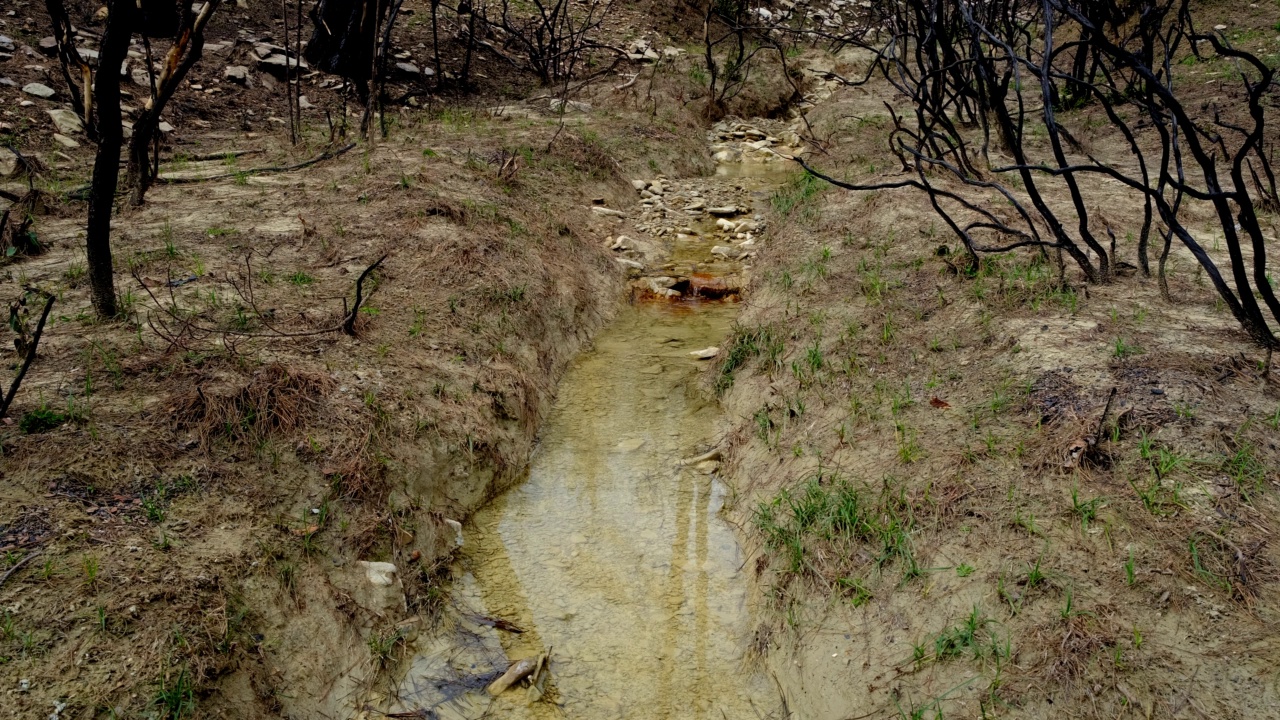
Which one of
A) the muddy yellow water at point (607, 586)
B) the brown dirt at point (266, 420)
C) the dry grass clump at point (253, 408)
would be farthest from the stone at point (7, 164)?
the muddy yellow water at point (607, 586)

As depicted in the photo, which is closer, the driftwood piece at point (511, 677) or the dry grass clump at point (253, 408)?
the driftwood piece at point (511, 677)

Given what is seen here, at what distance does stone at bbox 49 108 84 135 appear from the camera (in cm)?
775

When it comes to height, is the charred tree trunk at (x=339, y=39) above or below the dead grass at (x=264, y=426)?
above

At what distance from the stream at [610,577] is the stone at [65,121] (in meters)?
5.70

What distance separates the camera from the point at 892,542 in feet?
10.7

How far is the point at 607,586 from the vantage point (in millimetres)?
3691

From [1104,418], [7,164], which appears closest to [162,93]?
[7,164]

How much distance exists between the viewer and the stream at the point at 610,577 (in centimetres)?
313

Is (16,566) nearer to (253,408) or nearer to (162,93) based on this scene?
(253,408)

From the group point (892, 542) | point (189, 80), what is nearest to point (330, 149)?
point (189, 80)

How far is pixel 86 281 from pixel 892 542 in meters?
4.64

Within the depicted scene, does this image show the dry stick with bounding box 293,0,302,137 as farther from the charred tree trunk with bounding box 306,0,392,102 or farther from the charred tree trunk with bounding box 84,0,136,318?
the charred tree trunk with bounding box 84,0,136,318

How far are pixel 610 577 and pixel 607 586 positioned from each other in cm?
6

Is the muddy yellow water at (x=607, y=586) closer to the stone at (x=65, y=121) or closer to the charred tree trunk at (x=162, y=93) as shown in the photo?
the charred tree trunk at (x=162, y=93)
